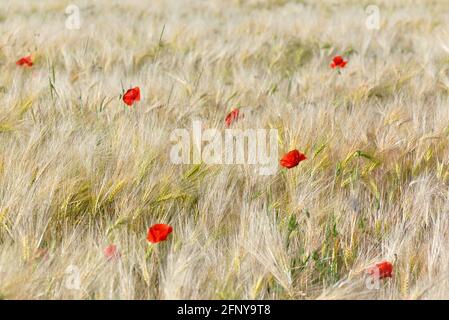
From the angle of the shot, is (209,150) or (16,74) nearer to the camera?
(209,150)

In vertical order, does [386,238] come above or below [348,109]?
below

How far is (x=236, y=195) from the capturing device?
6.58 ft

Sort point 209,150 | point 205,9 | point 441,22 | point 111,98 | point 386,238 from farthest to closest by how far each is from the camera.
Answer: point 205,9
point 441,22
point 111,98
point 209,150
point 386,238

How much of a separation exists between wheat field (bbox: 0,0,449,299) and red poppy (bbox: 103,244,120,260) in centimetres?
1

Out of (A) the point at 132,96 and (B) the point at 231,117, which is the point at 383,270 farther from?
(A) the point at 132,96

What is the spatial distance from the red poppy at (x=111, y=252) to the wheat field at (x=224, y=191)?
0.04 feet

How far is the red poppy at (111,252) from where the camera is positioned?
1567mm

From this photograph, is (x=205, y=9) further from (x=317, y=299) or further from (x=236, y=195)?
(x=317, y=299)

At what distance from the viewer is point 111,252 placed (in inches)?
61.9

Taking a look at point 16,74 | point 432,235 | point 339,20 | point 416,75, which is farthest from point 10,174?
point 339,20

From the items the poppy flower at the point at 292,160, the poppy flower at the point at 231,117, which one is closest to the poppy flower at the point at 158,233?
the poppy flower at the point at 292,160

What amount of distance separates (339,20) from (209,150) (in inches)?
164
